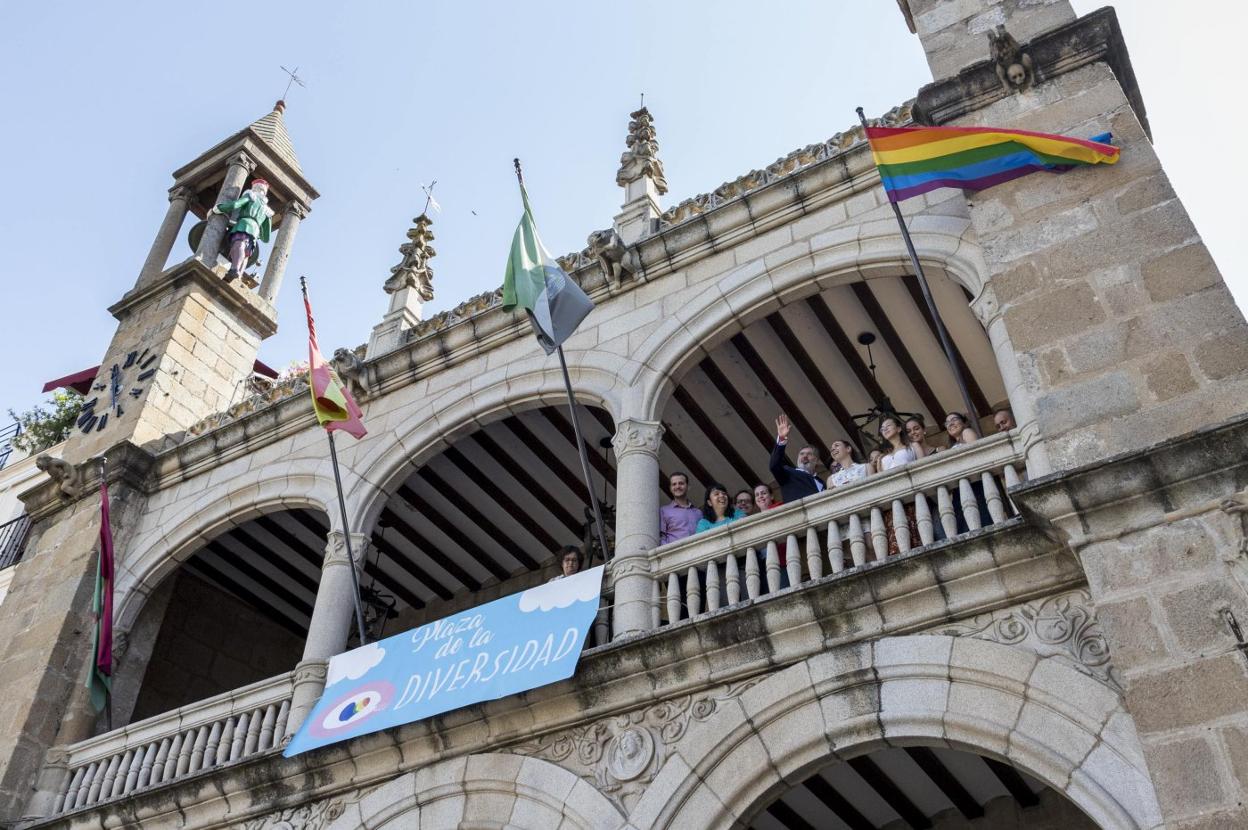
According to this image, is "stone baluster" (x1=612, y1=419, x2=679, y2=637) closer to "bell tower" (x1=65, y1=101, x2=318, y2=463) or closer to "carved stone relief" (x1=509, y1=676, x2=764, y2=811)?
"carved stone relief" (x1=509, y1=676, x2=764, y2=811)

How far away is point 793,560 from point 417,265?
758 centimetres

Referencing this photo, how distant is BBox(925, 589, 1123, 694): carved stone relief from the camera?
7024 mm

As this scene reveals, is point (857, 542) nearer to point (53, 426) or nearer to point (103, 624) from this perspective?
point (103, 624)

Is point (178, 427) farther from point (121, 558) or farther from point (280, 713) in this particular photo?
point (280, 713)

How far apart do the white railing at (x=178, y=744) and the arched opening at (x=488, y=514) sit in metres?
2.50

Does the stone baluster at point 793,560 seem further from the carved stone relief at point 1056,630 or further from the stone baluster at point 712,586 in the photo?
the carved stone relief at point 1056,630

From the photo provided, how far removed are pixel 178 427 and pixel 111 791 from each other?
5.52 m

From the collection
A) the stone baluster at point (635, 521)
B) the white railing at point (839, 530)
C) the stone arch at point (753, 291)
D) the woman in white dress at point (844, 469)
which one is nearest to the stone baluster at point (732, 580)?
the white railing at point (839, 530)

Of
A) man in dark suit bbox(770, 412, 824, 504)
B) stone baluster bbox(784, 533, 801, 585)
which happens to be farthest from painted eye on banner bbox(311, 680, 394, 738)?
man in dark suit bbox(770, 412, 824, 504)

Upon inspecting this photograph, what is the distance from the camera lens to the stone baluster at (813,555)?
8398mm

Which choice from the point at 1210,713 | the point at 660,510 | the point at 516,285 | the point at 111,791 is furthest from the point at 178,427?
the point at 1210,713

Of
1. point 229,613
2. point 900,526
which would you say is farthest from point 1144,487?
point 229,613

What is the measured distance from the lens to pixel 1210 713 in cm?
607

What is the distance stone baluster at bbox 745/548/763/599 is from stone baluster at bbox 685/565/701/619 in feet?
1.26
